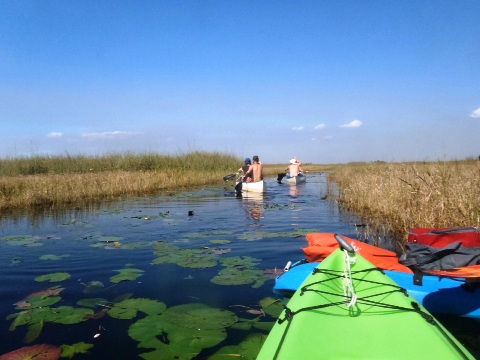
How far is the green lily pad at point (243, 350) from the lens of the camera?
3.07 meters

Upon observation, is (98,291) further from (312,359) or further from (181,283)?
(312,359)

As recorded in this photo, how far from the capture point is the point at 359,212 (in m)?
11.0

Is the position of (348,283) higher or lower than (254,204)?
higher

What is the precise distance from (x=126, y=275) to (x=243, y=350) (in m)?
2.74

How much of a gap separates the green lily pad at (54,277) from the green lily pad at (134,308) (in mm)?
1499

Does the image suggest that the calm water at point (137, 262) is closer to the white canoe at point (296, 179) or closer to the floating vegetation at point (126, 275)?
the floating vegetation at point (126, 275)

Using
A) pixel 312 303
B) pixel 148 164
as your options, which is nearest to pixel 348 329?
pixel 312 303

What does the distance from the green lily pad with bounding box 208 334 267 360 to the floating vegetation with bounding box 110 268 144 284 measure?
2.44 m

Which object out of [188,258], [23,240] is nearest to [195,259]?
[188,258]

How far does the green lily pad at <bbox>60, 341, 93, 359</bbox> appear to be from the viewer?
317cm

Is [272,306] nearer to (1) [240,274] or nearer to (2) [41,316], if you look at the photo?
(1) [240,274]

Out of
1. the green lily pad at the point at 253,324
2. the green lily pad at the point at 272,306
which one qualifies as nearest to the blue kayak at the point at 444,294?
the green lily pad at the point at 272,306

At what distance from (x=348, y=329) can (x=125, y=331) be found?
2.19 m

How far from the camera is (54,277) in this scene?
531 centimetres
